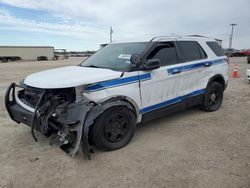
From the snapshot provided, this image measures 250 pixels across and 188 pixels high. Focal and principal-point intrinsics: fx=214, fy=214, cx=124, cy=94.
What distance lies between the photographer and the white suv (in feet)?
10.1

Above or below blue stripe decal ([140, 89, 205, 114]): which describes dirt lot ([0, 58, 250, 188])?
below

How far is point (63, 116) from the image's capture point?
3059 mm

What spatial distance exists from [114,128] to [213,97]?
3.06 meters

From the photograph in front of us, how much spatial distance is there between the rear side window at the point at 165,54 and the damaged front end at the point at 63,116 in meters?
1.61

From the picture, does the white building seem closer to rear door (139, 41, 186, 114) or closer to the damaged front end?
the damaged front end

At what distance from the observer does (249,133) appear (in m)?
4.01

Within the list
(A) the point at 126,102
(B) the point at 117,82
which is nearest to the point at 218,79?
(A) the point at 126,102

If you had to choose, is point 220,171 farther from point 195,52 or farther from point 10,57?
point 10,57

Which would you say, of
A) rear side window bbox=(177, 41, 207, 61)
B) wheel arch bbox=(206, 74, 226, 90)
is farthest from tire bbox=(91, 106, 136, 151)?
wheel arch bbox=(206, 74, 226, 90)

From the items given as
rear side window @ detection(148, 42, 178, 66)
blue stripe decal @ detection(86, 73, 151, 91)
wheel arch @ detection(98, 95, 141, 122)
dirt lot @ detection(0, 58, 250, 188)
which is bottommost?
dirt lot @ detection(0, 58, 250, 188)

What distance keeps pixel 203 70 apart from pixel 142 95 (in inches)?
76.7

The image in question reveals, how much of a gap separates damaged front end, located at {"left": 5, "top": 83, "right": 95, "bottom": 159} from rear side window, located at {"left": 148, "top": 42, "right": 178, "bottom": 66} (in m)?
1.61

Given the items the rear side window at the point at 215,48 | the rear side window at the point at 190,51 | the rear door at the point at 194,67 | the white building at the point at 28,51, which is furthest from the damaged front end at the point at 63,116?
the white building at the point at 28,51

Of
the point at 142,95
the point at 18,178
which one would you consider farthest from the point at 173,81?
the point at 18,178
